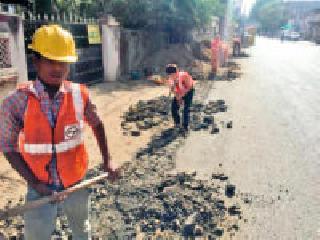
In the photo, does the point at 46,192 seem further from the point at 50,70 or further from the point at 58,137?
the point at 50,70

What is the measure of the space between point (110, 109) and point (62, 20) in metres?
3.14

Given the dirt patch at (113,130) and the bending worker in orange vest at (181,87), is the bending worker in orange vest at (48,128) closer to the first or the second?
the dirt patch at (113,130)

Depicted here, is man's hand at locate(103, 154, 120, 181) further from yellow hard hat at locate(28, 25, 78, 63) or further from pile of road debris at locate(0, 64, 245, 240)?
pile of road debris at locate(0, 64, 245, 240)

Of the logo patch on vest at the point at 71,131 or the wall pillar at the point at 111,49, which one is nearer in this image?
the logo patch on vest at the point at 71,131

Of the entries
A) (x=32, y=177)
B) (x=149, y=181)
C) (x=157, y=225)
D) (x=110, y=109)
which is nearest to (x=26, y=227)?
(x=32, y=177)

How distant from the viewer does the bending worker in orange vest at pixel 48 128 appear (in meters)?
2.12

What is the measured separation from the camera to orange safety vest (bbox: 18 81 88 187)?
2.17 meters

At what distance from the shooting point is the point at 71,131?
2.36 m

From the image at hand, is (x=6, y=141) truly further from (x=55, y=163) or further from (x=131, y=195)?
(x=131, y=195)

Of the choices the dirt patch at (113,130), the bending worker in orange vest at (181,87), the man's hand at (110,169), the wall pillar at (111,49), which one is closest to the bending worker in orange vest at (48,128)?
the man's hand at (110,169)

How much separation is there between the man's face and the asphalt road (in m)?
2.50

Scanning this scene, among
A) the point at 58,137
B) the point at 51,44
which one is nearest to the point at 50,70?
the point at 51,44

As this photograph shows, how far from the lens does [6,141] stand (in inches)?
85.4

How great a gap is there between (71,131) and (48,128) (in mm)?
179
